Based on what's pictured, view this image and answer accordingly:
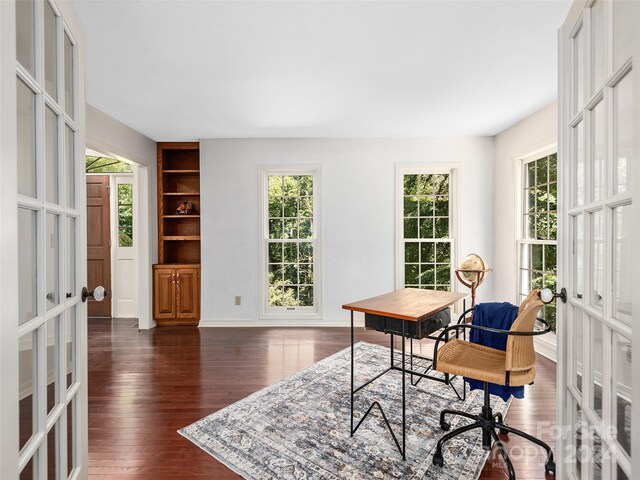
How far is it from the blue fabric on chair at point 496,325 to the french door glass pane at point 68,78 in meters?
2.48

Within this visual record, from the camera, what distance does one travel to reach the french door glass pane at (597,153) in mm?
1025

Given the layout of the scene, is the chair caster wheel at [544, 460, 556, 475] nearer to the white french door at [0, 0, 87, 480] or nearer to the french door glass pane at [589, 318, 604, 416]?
the french door glass pane at [589, 318, 604, 416]

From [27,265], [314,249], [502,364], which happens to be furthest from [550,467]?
[314,249]

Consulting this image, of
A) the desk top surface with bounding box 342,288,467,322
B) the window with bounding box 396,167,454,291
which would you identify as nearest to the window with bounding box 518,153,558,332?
the window with bounding box 396,167,454,291

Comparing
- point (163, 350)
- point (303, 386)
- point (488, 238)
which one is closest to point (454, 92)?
point (488, 238)

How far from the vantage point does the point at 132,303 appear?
5523mm

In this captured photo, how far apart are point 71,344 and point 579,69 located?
82.1 inches

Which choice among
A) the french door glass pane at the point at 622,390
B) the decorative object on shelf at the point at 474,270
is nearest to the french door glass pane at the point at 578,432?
the french door glass pane at the point at 622,390

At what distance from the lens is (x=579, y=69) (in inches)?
46.9

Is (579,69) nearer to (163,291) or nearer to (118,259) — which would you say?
(163,291)

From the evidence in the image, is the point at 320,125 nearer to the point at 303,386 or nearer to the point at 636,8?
the point at 303,386

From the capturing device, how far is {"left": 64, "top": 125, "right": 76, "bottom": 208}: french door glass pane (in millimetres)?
1245

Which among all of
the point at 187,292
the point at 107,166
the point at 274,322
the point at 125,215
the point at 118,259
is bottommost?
the point at 274,322

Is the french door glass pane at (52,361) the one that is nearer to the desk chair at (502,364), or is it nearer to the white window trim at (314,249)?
the desk chair at (502,364)
